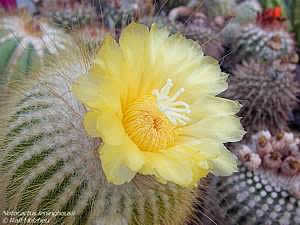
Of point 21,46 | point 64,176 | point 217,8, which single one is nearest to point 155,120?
point 64,176

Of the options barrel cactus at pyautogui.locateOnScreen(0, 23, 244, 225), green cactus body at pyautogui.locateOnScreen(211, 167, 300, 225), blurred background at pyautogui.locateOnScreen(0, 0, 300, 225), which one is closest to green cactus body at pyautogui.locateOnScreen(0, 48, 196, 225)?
barrel cactus at pyautogui.locateOnScreen(0, 23, 244, 225)

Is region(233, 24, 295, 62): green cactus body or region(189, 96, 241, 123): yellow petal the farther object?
region(233, 24, 295, 62): green cactus body

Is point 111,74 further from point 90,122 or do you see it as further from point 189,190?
point 189,190

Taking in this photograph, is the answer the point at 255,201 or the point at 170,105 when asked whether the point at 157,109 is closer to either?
the point at 170,105

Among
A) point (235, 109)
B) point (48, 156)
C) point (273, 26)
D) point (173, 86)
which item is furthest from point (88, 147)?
point (273, 26)

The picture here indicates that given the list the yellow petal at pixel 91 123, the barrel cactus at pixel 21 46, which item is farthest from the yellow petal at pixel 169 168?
the barrel cactus at pixel 21 46

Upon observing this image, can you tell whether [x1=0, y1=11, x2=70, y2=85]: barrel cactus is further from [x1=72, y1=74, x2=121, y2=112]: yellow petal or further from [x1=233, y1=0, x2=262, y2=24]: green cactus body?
[x1=233, y1=0, x2=262, y2=24]: green cactus body

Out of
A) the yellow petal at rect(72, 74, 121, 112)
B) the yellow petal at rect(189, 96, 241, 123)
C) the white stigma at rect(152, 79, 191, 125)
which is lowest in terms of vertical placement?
the yellow petal at rect(189, 96, 241, 123)
